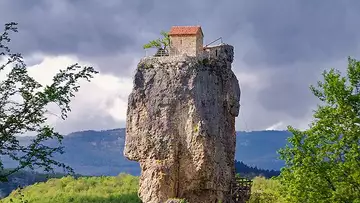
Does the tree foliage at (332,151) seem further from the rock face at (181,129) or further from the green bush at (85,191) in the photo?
the green bush at (85,191)

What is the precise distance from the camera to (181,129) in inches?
1400

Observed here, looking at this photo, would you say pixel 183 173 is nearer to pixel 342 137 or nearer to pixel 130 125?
pixel 130 125

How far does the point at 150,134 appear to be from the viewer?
117 feet

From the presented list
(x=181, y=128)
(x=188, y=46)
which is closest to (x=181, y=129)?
(x=181, y=128)

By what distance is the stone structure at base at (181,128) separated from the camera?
3488 cm

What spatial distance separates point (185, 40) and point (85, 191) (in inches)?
776

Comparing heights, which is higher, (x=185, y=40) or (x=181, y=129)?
(x=185, y=40)

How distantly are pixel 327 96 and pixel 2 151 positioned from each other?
42.7 feet

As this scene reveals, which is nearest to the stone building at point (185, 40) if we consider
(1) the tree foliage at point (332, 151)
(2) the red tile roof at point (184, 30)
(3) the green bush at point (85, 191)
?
(2) the red tile roof at point (184, 30)

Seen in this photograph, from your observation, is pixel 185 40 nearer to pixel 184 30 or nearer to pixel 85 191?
pixel 184 30

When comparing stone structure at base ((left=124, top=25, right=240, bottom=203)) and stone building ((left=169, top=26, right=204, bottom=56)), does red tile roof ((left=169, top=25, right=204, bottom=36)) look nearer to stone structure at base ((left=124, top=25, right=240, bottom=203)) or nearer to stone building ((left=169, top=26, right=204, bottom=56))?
stone building ((left=169, top=26, right=204, bottom=56))

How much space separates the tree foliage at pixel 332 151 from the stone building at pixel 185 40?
674 inches

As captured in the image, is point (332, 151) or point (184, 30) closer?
point (332, 151)

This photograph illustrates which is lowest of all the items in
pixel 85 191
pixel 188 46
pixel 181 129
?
pixel 85 191
